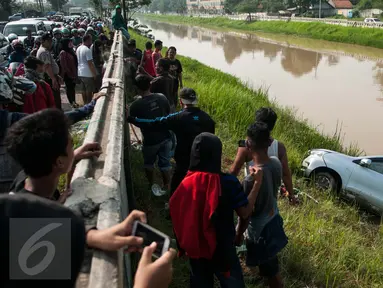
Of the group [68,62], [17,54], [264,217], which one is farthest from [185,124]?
[17,54]

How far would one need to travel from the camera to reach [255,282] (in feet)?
11.7

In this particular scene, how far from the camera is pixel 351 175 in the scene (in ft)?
20.3

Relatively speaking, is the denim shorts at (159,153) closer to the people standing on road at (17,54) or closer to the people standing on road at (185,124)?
the people standing on road at (185,124)

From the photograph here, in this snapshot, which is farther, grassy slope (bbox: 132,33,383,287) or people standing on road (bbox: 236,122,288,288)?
grassy slope (bbox: 132,33,383,287)

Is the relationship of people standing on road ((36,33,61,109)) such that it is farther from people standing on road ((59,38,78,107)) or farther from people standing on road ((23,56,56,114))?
people standing on road ((23,56,56,114))

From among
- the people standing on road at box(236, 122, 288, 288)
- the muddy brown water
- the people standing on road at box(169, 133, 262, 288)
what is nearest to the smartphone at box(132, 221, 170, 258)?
the people standing on road at box(169, 133, 262, 288)

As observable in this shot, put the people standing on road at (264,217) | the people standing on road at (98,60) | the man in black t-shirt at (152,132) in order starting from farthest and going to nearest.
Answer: the people standing on road at (98,60) → the man in black t-shirt at (152,132) → the people standing on road at (264,217)

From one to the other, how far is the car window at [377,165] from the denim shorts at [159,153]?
366 cm

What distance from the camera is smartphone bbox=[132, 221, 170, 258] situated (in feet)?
4.52

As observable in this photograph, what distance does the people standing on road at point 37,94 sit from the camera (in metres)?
3.57

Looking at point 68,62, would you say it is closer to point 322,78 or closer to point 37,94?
point 37,94

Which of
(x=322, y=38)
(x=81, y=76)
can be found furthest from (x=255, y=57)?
(x=81, y=76)

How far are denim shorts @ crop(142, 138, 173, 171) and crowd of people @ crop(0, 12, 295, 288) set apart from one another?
13 millimetres

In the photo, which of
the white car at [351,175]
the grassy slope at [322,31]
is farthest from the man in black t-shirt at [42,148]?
the grassy slope at [322,31]
